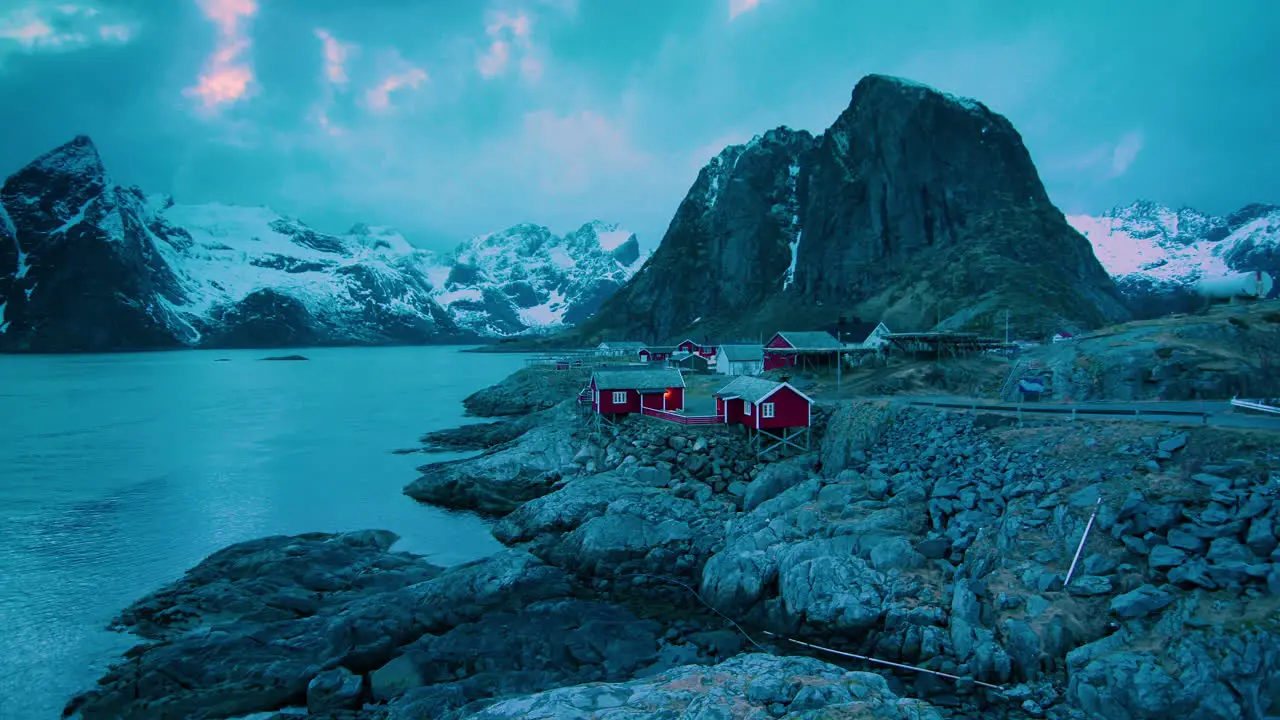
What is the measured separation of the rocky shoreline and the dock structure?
90.1 feet

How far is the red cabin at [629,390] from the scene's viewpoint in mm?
41562

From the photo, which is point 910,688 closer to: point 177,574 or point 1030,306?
point 177,574

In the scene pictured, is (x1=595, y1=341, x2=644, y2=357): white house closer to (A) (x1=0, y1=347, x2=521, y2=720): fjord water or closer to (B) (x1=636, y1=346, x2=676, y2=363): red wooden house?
(B) (x1=636, y1=346, x2=676, y2=363): red wooden house

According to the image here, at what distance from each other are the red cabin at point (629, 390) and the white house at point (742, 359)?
26367mm

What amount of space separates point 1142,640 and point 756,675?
29.2ft

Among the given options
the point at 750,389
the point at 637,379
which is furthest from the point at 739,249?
the point at 750,389

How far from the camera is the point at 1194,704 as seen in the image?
1312 centimetres

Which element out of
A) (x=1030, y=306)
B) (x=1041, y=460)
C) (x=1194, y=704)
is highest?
(x=1030, y=306)

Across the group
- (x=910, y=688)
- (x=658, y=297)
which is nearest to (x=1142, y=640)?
(x=910, y=688)

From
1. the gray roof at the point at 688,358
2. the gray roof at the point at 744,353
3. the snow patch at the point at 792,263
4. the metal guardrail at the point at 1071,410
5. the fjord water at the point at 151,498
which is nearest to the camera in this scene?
the fjord water at the point at 151,498

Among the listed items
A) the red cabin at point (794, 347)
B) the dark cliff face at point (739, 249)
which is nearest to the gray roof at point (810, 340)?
the red cabin at point (794, 347)

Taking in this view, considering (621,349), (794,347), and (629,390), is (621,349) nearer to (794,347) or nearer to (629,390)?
(794,347)

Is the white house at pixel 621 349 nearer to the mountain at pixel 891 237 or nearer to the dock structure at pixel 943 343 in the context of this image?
the mountain at pixel 891 237

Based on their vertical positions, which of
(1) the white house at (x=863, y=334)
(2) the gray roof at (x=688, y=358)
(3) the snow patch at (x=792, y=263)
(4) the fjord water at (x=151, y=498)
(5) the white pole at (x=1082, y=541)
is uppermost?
(3) the snow patch at (x=792, y=263)
